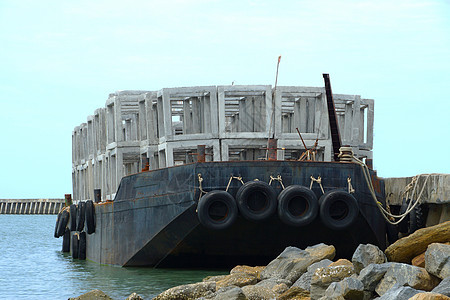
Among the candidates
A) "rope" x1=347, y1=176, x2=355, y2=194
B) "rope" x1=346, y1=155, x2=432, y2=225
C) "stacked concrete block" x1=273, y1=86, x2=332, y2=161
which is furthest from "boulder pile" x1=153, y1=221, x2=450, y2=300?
"stacked concrete block" x1=273, y1=86, x2=332, y2=161

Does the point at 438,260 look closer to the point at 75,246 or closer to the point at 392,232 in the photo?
the point at 392,232

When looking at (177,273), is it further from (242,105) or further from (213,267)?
(242,105)

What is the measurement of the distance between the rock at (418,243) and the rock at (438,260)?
4.59ft

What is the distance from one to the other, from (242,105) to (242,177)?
6.25 m

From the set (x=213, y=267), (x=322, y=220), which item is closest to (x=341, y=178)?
(x=322, y=220)

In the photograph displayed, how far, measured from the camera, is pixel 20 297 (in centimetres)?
2006

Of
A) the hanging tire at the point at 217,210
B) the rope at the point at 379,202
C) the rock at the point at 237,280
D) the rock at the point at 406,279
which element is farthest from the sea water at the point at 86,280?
the rock at the point at 406,279

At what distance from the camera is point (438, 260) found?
13406mm

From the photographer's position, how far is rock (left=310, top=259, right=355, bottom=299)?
46.8ft

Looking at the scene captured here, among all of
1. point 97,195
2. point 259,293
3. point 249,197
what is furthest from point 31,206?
point 259,293

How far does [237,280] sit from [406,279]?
426 centimetres

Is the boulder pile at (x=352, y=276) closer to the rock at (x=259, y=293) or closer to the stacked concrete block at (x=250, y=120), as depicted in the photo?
the rock at (x=259, y=293)

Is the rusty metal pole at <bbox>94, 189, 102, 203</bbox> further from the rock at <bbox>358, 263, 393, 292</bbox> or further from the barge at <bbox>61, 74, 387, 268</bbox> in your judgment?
the rock at <bbox>358, 263, 393, 292</bbox>

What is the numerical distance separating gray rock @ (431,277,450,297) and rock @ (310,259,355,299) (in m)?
2.26
